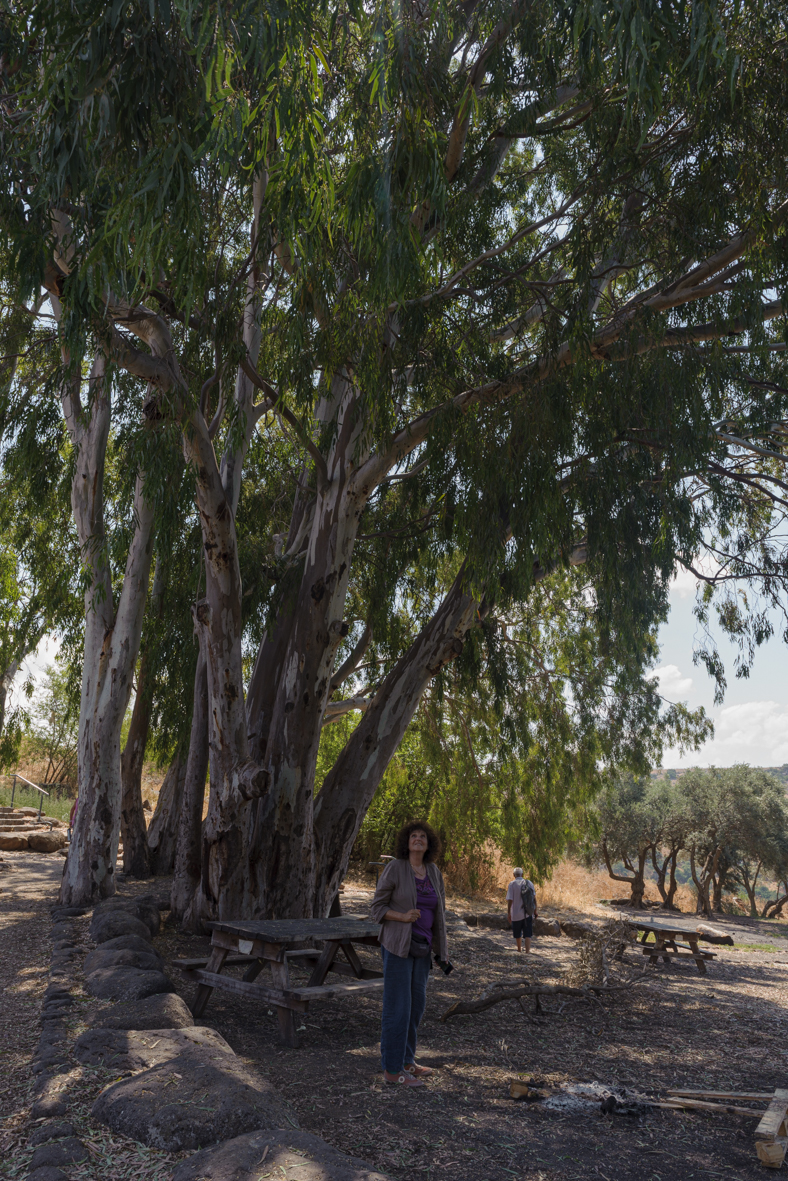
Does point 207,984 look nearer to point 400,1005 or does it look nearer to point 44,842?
point 400,1005

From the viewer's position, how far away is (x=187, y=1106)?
2.86 metres

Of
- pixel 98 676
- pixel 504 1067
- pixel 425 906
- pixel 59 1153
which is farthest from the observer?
pixel 98 676

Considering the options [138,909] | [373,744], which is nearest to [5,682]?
[138,909]

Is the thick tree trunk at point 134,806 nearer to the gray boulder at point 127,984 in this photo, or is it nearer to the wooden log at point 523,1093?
the gray boulder at point 127,984

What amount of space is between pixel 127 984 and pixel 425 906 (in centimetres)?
163

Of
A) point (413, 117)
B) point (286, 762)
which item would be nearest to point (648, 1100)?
point (286, 762)

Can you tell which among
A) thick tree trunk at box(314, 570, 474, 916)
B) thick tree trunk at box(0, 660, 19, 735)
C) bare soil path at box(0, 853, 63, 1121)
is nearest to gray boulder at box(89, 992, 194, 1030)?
bare soil path at box(0, 853, 63, 1121)

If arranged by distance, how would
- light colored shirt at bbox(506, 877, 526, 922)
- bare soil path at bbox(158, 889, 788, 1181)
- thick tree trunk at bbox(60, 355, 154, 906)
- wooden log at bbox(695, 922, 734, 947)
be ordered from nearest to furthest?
bare soil path at bbox(158, 889, 788, 1181) < thick tree trunk at bbox(60, 355, 154, 906) < light colored shirt at bbox(506, 877, 526, 922) < wooden log at bbox(695, 922, 734, 947)

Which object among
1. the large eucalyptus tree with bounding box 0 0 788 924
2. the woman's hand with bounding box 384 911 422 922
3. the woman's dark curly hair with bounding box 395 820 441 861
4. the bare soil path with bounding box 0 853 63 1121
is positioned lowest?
the bare soil path with bounding box 0 853 63 1121

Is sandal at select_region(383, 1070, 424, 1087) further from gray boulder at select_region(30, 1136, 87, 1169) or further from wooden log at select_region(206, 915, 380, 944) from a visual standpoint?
gray boulder at select_region(30, 1136, 87, 1169)

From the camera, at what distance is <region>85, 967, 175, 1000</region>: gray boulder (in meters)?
4.54

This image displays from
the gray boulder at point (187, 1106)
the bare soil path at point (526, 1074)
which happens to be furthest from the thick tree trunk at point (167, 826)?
the gray boulder at point (187, 1106)

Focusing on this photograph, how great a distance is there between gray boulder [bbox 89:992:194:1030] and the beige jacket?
98cm

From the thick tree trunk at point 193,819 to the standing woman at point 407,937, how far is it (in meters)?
4.04
